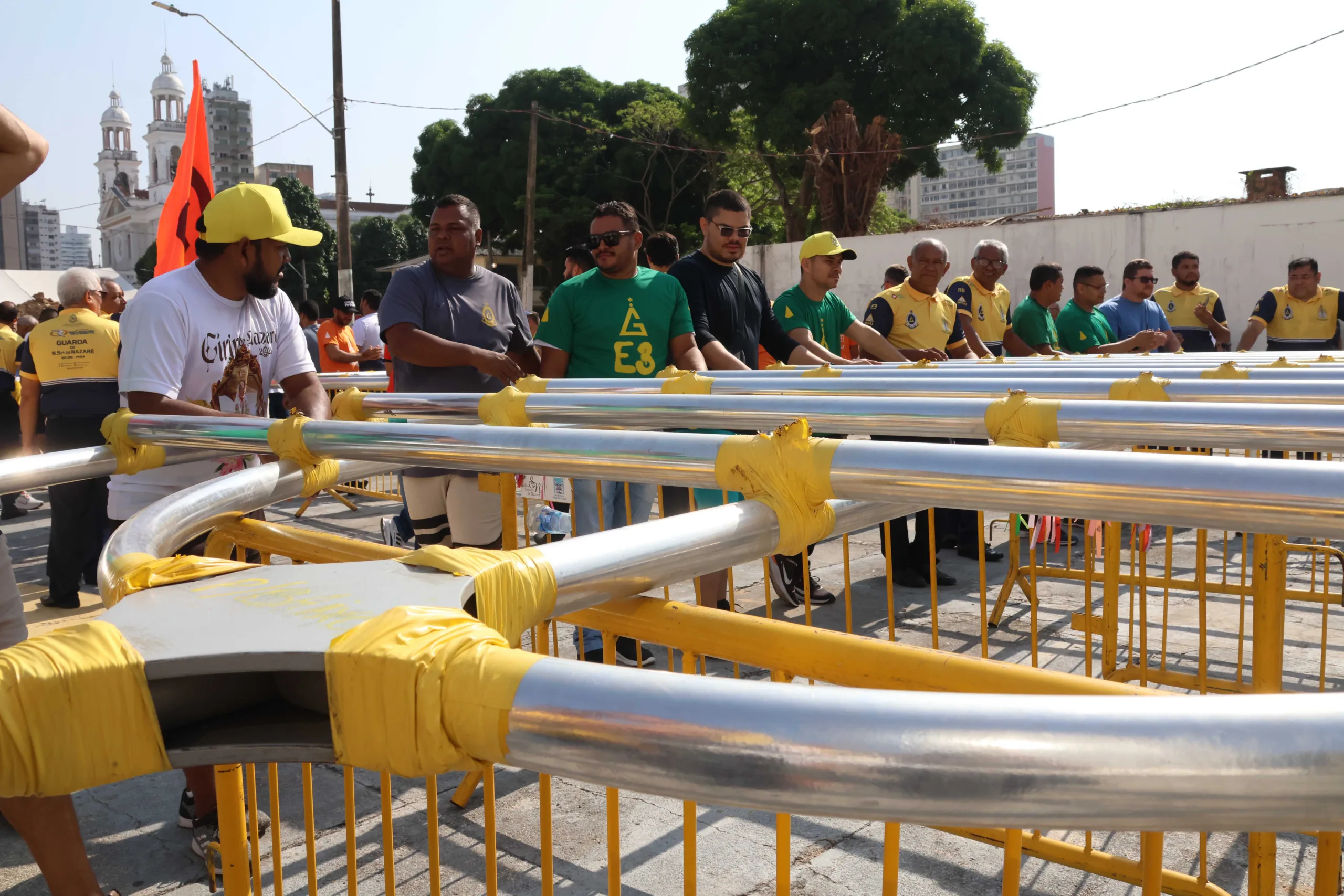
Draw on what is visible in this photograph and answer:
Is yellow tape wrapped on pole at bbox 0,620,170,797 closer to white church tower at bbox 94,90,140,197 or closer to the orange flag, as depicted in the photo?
the orange flag

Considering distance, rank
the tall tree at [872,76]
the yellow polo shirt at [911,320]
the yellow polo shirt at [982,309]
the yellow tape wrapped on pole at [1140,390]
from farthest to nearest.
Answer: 1. the tall tree at [872,76]
2. the yellow polo shirt at [982,309]
3. the yellow polo shirt at [911,320]
4. the yellow tape wrapped on pole at [1140,390]

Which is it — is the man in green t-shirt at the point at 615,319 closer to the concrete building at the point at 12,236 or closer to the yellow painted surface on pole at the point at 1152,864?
the yellow painted surface on pole at the point at 1152,864

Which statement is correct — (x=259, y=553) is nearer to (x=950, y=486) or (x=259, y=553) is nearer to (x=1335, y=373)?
(x=950, y=486)

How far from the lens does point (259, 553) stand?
2.46m

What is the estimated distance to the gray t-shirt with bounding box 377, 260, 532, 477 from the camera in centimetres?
450

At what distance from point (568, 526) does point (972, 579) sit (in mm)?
3276

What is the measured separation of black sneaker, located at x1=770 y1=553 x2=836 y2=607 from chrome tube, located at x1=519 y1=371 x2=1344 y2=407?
2706 mm

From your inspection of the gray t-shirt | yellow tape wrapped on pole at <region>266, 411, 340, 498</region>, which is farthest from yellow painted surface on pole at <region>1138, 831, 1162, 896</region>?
the gray t-shirt

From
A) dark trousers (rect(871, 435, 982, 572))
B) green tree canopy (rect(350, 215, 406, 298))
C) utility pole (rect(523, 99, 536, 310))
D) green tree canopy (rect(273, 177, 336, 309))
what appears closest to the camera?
dark trousers (rect(871, 435, 982, 572))

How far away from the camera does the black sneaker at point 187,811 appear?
321 centimetres

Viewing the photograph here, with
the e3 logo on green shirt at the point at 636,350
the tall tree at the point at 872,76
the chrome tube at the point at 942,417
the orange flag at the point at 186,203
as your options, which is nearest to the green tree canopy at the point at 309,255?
the tall tree at the point at 872,76

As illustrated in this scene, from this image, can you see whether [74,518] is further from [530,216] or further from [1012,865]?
[530,216]

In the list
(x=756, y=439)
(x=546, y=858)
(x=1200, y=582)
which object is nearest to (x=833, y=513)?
(x=756, y=439)

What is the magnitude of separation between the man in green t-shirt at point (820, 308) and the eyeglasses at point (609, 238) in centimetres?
145
